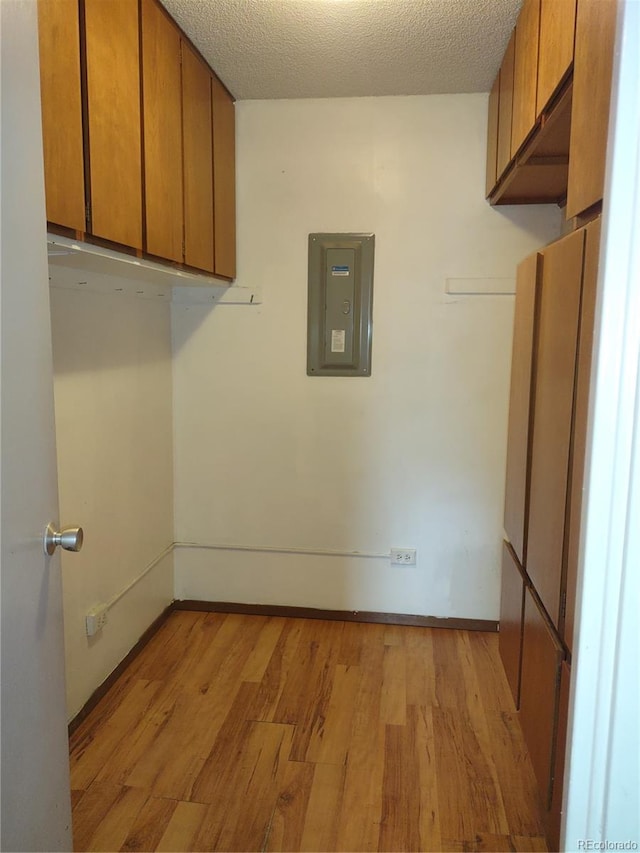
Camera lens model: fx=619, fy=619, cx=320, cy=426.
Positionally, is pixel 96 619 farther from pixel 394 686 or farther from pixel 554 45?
pixel 554 45

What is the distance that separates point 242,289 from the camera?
299cm

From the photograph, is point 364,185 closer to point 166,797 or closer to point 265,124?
point 265,124

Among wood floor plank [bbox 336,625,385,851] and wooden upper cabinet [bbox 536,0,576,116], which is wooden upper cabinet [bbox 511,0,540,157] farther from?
wood floor plank [bbox 336,625,385,851]

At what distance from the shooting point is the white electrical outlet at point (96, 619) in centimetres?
232

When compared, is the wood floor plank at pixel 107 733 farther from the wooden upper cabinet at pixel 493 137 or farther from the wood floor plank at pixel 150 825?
the wooden upper cabinet at pixel 493 137

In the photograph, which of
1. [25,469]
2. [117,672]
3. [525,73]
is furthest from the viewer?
[117,672]

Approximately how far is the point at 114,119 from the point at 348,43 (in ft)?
3.42

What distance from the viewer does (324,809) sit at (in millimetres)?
1866

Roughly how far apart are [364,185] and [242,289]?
29.5 inches

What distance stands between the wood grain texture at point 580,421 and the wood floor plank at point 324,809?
2.98 feet

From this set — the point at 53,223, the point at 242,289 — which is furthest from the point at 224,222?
the point at 53,223

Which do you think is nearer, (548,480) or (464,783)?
(548,480)

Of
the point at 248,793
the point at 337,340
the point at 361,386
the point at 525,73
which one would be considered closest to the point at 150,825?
the point at 248,793

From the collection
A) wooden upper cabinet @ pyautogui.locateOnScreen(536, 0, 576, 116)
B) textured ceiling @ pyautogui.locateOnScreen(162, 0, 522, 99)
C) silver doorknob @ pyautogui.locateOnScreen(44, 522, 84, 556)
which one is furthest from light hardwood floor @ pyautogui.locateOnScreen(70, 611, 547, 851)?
textured ceiling @ pyautogui.locateOnScreen(162, 0, 522, 99)
